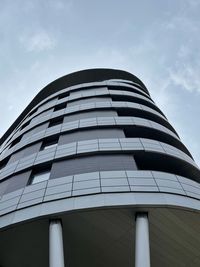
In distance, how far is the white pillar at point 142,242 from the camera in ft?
31.9

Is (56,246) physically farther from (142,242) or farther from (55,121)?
(55,121)

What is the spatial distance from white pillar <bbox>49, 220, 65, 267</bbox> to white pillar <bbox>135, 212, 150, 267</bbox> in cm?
206

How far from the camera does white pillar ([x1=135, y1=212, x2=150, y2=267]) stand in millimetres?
9734

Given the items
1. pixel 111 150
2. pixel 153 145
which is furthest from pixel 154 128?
pixel 111 150

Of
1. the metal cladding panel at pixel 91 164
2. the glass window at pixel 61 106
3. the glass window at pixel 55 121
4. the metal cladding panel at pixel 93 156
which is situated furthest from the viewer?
the glass window at pixel 61 106

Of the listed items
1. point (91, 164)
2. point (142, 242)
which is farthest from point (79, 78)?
point (142, 242)

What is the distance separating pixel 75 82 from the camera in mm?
34938

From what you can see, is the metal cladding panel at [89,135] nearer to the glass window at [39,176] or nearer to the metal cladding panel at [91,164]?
the glass window at [39,176]

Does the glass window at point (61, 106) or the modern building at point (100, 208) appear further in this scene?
the glass window at point (61, 106)

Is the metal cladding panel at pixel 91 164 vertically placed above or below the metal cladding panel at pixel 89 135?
below

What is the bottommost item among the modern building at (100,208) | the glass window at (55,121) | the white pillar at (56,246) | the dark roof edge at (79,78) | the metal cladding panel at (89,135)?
the white pillar at (56,246)

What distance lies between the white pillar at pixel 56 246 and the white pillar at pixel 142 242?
2.06m

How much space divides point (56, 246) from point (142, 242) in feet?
7.86

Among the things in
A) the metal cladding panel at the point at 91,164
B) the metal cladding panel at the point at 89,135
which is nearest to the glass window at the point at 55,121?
the metal cladding panel at the point at 89,135
